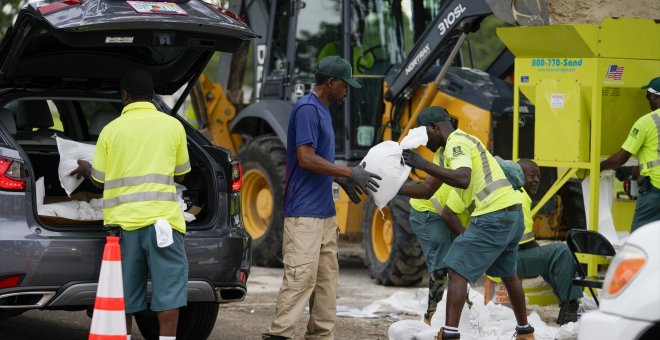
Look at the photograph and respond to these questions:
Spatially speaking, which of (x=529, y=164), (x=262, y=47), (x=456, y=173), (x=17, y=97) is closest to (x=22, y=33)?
(x=17, y=97)

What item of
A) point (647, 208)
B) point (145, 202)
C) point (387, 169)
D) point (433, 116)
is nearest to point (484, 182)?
point (433, 116)

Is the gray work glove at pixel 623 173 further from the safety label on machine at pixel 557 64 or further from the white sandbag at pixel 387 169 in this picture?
the white sandbag at pixel 387 169

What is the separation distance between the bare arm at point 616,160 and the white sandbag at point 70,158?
418 cm

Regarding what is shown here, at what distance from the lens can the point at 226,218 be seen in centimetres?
724

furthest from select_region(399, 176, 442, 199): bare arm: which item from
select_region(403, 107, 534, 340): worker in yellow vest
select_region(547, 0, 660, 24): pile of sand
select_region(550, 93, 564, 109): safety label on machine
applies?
select_region(547, 0, 660, 24): pile of sand

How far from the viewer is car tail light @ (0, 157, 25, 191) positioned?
21.3 ft

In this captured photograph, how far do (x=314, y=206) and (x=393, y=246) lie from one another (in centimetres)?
415

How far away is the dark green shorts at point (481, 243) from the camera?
7.30 metres

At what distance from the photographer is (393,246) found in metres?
11.1

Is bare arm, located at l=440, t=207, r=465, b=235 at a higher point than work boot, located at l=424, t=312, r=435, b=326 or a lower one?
higher

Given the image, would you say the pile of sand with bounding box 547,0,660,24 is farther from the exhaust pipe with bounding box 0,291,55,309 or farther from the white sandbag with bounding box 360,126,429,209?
the exhaust pipe with bounding box 0,291,55,309

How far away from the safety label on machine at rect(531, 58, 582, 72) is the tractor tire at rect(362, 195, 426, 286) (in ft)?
6.50

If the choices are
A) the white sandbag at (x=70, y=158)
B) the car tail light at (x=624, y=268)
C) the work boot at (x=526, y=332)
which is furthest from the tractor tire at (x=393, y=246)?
the car tail light at (x=624, y=268)

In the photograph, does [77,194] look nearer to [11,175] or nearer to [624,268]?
[11,175]
